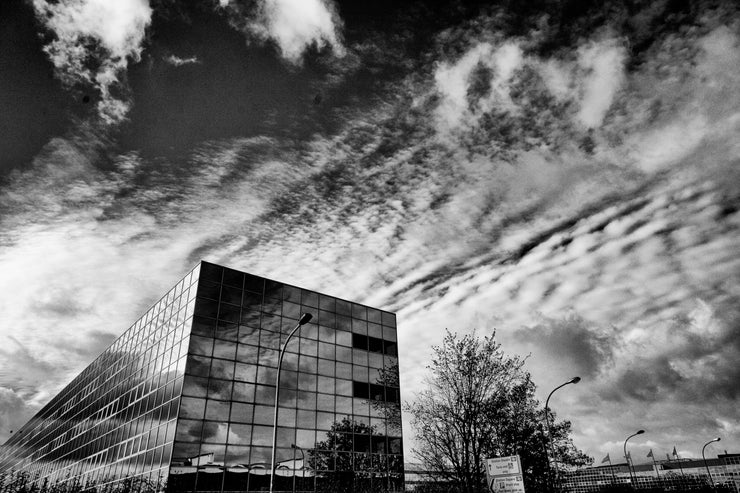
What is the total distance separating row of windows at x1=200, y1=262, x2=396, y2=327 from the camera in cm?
3319

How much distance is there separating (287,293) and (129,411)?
582 inches

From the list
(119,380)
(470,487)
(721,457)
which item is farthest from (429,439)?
(721,457)

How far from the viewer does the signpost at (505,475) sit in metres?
22.8

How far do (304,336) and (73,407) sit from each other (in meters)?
35.9

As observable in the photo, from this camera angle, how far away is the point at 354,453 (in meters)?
34.3

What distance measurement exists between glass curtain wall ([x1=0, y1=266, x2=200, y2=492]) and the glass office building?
5.9 inches

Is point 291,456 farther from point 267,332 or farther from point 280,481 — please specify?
point 267,332

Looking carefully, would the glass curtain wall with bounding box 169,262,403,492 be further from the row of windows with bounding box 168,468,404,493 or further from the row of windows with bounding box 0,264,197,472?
the row of windows with bounding box 0,264,197,472

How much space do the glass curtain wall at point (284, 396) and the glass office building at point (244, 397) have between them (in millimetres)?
73

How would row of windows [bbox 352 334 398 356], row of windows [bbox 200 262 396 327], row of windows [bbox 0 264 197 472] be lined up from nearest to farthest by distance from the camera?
row of windows [bbox 0 264 197 472]
row of windows [bbox 200 262 396 327]
row of windows [bbox 352 334 398 356]

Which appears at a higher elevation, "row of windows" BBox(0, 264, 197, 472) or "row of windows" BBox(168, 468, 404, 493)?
"row of windows" BBox(0, 264, 197, 472)

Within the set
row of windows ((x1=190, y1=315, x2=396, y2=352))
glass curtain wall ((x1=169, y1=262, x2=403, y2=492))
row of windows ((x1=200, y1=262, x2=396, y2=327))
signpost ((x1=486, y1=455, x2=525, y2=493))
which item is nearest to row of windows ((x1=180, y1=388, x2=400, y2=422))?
glass curtain wall ((x1=169, y1=262, x2=403, y2=492))

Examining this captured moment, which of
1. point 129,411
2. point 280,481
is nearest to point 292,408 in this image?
point 280,481

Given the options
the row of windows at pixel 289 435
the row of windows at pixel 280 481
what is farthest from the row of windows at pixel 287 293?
the row of windows at pixel 280 481
